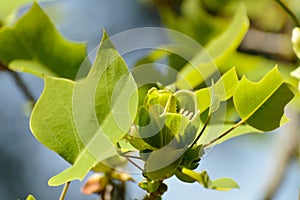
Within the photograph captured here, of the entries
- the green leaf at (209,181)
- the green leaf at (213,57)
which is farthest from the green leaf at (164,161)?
the green leaf at (213,57)

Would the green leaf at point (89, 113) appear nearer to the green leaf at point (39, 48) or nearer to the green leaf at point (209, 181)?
the green leaf at point (209, 181)

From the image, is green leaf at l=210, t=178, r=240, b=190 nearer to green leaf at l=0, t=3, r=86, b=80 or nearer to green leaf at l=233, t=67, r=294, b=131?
green leaf at l=233, t=67, r=294, b=131

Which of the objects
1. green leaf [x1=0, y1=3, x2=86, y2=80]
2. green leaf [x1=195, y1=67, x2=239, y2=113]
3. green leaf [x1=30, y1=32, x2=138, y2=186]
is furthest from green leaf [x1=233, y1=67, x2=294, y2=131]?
green leaf [x1=0, y1=3, x2=86, y2=80]

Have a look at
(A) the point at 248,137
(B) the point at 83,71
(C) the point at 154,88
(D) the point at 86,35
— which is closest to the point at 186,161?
(C) the point at 154,88

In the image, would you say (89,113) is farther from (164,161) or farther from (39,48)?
(39,48)

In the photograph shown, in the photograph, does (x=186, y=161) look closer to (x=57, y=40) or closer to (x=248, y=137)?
(x=57, y=40)

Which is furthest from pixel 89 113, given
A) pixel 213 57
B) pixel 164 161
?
pixel 213 57
